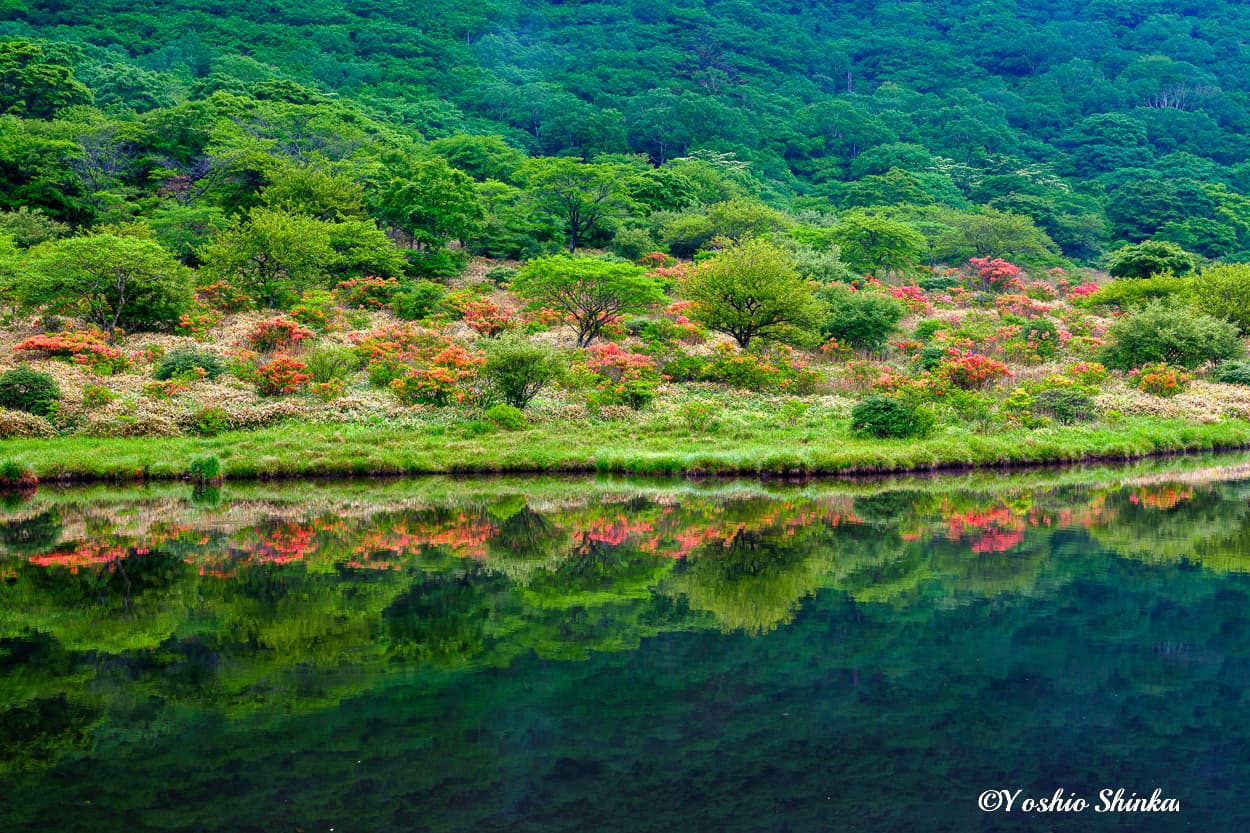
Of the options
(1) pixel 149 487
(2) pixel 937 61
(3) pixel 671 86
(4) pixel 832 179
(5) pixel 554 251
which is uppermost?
(2) pixel 937 61

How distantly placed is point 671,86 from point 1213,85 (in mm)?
76798

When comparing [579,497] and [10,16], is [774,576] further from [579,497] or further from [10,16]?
[10,16]

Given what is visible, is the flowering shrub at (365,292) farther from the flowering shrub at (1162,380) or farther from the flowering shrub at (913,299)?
the flowering shrub at (1162,380)

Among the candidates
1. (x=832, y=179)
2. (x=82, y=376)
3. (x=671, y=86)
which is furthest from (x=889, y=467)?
(x=671, y=86)

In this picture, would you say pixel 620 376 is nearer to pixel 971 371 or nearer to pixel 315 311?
pixel 971 371

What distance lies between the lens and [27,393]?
30.2m

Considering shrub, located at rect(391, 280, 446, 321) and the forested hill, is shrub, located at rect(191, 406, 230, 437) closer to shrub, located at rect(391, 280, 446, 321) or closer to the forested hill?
shrub, located at rect(391, 280, 446, 321)

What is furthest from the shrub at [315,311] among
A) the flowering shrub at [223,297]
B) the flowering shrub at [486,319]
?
the flowering shrub at [486,319]

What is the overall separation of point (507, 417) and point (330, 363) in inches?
309

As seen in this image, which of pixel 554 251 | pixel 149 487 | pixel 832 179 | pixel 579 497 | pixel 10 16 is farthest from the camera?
pixel 10 16

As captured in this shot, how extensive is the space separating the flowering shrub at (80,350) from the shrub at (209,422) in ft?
18.5

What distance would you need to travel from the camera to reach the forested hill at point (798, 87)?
285ft

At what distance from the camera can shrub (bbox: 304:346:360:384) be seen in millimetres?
34500

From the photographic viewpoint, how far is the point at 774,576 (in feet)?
52.7
